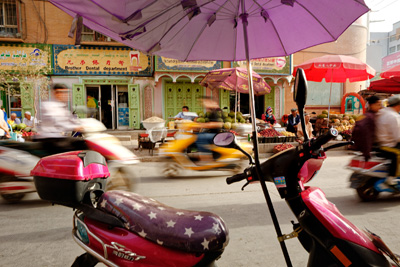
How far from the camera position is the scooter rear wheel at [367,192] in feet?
14.1

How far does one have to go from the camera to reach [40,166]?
1.76 m

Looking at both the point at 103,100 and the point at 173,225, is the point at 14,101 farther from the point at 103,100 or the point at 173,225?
the point at 173,225

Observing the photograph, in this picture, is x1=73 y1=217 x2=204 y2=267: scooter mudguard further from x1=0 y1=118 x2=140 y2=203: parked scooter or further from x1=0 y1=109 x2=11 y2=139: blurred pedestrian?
x1=0 y1=109 x2=11 y2=139: blurred pedestrian

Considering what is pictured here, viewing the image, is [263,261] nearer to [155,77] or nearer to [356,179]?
[356,179]

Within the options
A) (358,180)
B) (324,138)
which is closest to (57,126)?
(324,138)

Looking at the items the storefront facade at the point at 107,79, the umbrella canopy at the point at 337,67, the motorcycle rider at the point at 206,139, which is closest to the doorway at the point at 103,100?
the storefront facade at the point at 107,79

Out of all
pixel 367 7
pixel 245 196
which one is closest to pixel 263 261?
pixel 245 196

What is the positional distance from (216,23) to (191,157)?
372cm

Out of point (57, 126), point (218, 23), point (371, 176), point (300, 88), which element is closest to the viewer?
point (300, 88)

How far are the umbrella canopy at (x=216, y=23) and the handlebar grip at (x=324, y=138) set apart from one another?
1015 mm

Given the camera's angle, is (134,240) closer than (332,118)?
Yes

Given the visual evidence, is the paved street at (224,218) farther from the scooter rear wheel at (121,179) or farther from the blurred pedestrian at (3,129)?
the blurred pedestrian at (3,129)

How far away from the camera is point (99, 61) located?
14672mm

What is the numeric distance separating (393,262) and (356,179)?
298cm
